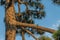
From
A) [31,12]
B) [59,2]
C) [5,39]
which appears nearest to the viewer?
[59,2]

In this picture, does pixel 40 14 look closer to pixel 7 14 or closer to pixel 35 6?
pixel 35 6

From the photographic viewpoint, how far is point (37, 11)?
7.47m

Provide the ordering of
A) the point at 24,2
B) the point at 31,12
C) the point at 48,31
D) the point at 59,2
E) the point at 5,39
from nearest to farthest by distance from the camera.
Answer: the point at 48,31
the point at 59,2
the point at 5,39
the point at 24,2
the point at 31,12

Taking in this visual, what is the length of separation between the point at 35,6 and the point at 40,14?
362 mm

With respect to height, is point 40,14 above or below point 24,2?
below

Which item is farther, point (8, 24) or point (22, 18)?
point (22, 18)

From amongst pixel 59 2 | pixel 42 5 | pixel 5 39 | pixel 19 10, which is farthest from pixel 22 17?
pixel 59 2

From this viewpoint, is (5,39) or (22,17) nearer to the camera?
(5,39)

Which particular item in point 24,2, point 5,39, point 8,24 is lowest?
point 5,39

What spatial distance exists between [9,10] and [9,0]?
32 centimetres

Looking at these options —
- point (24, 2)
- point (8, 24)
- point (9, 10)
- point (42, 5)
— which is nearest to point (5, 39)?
point (8, 24)

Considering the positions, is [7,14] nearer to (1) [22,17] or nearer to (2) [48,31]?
(1) [22,17]

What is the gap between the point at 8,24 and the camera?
21.3 ft

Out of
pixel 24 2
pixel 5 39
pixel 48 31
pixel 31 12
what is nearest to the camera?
pixel 48 31
